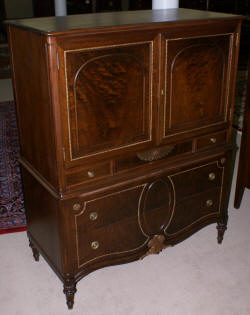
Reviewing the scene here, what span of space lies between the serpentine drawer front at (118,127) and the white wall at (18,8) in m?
11.5

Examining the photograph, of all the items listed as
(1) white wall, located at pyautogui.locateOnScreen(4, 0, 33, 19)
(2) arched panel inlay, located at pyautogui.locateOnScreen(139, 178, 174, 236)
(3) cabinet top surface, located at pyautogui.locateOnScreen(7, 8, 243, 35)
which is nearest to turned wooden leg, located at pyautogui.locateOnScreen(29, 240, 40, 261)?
(2) arched panel inlay, located at pyautogui.locateOnScreen(139, 178, 174, 236)

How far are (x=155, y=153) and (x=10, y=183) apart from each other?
1904 millimetres

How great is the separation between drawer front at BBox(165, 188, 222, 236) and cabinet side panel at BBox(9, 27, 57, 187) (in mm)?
874

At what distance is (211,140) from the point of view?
249 centimetres

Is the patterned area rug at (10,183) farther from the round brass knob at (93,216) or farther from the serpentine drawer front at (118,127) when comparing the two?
the round brass knob at (93,216)

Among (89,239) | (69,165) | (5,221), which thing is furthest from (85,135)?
(5,221)

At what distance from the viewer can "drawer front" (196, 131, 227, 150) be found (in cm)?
246

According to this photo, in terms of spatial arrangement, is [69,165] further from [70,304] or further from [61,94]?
[70,304]

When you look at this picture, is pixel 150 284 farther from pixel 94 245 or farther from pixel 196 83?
pixel 196 83

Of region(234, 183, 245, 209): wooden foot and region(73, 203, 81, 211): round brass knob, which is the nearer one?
region(73, 203, 81, 211): round brass knob

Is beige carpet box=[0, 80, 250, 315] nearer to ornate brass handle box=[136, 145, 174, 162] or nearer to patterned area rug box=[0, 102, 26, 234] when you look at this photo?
patterned area rug box=[0, 102, 26, 234]

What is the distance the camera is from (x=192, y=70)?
2197 mm

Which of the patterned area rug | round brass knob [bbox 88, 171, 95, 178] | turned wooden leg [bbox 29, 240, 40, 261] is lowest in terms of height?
the patterned area rug

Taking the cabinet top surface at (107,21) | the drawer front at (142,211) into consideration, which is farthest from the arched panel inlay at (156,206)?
the cabinet top surface at (107,21)
